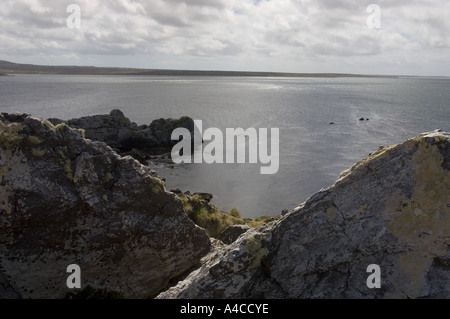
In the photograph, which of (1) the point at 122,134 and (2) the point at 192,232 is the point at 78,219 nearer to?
(2) the point at 192,232

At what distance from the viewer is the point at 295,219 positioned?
29.2 ft

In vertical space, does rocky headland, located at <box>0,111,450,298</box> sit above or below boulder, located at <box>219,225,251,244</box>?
above

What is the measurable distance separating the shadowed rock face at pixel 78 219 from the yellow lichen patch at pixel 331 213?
18.7 feet

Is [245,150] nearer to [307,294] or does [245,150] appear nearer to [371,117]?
[307,294]

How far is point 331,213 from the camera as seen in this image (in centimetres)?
869

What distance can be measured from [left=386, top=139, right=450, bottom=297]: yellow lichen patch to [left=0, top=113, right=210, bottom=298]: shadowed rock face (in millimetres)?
7116

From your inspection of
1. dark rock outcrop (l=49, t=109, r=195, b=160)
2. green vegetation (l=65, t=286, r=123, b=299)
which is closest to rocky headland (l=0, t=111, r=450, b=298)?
green vegetation (l=65, t=286, r=123, b=299)

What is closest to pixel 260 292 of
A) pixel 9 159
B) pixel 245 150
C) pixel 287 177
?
pixel 9 159

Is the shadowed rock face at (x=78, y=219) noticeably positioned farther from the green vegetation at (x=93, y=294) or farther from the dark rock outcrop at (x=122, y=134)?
the dark rock outcrop at (x=122, y=134)

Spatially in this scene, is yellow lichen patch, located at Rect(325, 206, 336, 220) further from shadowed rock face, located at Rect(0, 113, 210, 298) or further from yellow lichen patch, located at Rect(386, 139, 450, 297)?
shadowed rock face, located at Rect(0, 113, 210, 298)

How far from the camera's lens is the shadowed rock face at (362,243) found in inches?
316

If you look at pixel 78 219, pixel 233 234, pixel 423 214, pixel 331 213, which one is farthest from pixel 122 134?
pixel 423 214

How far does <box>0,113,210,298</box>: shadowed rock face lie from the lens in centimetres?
1039

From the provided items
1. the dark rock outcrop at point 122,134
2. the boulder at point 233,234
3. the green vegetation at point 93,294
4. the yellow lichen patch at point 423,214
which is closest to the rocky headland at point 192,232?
the yellow lichen patch at point 423,214
